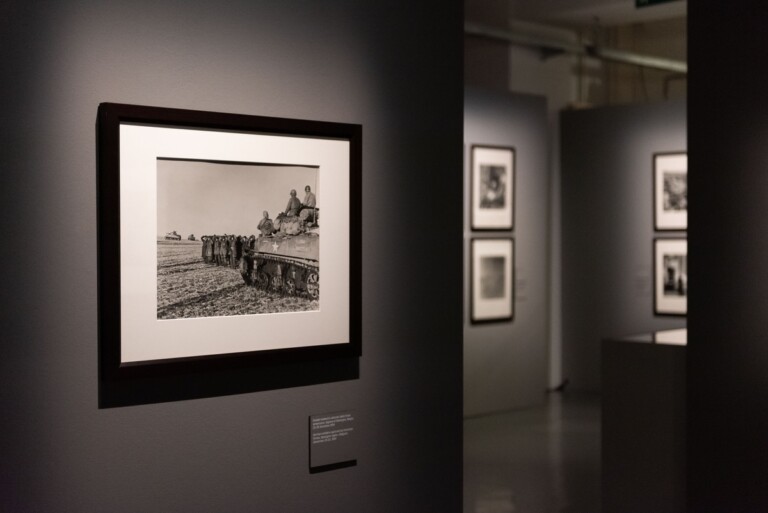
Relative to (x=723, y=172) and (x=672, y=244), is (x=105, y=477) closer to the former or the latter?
(x=723, y=172)

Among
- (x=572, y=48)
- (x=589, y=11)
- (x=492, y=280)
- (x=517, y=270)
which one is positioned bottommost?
(x=492, y=280)

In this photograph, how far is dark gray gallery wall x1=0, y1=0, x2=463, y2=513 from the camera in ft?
10.4

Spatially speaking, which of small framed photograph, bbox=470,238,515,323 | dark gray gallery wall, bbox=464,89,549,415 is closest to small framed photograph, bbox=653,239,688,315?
dark gray gallery wall, bbox=464,89,549,415

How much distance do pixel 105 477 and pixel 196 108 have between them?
144 centimetres

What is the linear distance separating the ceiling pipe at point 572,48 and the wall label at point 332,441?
7.57m

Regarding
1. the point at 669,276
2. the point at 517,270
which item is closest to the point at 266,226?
the point at 517,270

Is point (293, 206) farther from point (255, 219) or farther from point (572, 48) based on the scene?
point (572, 48)

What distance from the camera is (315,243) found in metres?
3.84

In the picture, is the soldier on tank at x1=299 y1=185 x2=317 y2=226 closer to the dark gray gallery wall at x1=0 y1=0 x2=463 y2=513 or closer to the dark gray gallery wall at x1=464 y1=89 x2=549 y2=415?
the dark gray gallery wall at x1=0 y1=0 x2=463 y2=513

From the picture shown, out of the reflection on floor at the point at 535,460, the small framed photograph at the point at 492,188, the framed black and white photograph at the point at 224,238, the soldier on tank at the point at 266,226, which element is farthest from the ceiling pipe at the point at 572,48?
the soldier on tank at the point at 266,226

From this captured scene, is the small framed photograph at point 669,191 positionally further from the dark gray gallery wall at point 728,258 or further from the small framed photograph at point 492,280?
the dark gray gallery wall at point 728,258

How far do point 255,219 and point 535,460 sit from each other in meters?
5.20

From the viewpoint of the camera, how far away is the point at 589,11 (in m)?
11.6

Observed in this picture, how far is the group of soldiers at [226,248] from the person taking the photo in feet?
11.5
